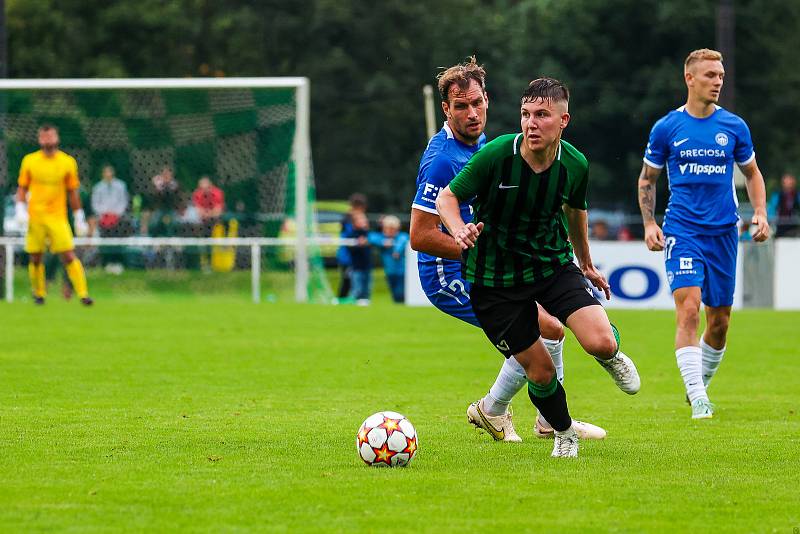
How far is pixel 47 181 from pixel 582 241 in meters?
13.8

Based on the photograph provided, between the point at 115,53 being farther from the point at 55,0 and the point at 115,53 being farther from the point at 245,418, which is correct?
the point at 245,418

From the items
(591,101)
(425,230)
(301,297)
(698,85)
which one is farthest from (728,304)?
(591,101)

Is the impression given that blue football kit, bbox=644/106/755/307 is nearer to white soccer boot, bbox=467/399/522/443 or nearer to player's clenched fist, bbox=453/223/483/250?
white soccer boot, bbox=467/399/522/443

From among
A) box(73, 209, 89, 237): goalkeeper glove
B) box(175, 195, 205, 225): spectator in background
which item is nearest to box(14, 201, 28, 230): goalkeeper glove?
box(73, 209, 89, 237): goalkeeper glove

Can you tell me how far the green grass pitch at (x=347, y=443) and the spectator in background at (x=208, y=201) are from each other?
9616 millimetres

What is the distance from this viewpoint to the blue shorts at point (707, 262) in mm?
9555

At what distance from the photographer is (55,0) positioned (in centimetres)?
4328

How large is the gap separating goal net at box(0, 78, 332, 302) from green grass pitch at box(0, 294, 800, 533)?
9.11 m

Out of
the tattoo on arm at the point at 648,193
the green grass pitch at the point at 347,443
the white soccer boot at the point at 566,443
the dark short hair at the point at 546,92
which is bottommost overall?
the green grass pitch at the point at 347,443

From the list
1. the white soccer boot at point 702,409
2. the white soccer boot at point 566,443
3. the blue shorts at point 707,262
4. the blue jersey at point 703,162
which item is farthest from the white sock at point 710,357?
the white soccer boot at point 566,443

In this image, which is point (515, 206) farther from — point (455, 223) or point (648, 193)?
point (648, 193)

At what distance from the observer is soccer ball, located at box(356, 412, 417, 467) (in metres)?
7.00

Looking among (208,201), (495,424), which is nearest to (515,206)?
(495,424)

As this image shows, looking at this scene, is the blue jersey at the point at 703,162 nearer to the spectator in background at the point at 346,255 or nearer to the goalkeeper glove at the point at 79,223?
the goalkeeper glove at the point at 79,223
